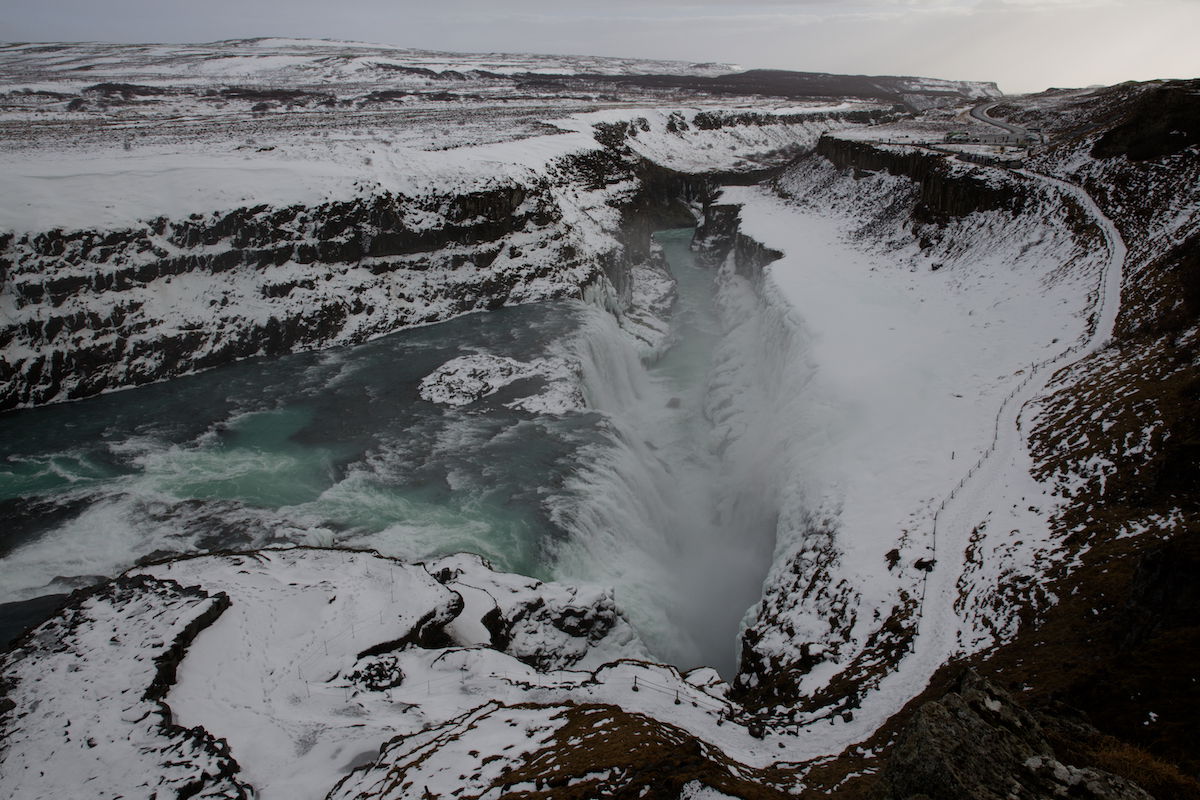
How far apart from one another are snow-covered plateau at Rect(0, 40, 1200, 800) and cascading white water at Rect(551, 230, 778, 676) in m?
0.22

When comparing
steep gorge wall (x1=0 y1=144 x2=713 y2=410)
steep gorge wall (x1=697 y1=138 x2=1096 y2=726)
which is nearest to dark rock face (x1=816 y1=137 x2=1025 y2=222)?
steep gorge wall (x1=697 y1=138 x2=1096 y2=726)

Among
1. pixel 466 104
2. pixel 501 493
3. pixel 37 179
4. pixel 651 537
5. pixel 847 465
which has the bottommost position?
pixel 651 537

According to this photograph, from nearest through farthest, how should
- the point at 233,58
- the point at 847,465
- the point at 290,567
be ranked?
1. the point at 290,567
2. the point at 847,465
3. the point at 233,58

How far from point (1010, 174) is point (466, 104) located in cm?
7703

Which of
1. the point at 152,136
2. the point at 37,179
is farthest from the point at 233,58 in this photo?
the point at 37,179

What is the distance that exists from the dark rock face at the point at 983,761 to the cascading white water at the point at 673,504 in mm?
12473

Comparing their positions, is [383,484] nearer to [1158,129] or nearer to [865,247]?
[865,247]

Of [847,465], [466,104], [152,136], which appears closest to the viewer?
[847,465]

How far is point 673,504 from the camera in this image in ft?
92.4

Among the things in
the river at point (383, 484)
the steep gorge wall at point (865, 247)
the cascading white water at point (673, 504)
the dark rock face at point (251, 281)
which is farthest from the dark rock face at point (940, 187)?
the dark rock face at point (251, 281)

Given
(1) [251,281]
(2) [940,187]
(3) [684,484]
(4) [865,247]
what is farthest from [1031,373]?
(1) [251,281]

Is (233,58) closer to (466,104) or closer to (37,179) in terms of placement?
(466,104)

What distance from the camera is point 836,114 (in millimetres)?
107938

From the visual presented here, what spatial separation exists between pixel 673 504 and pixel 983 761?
21.0m
